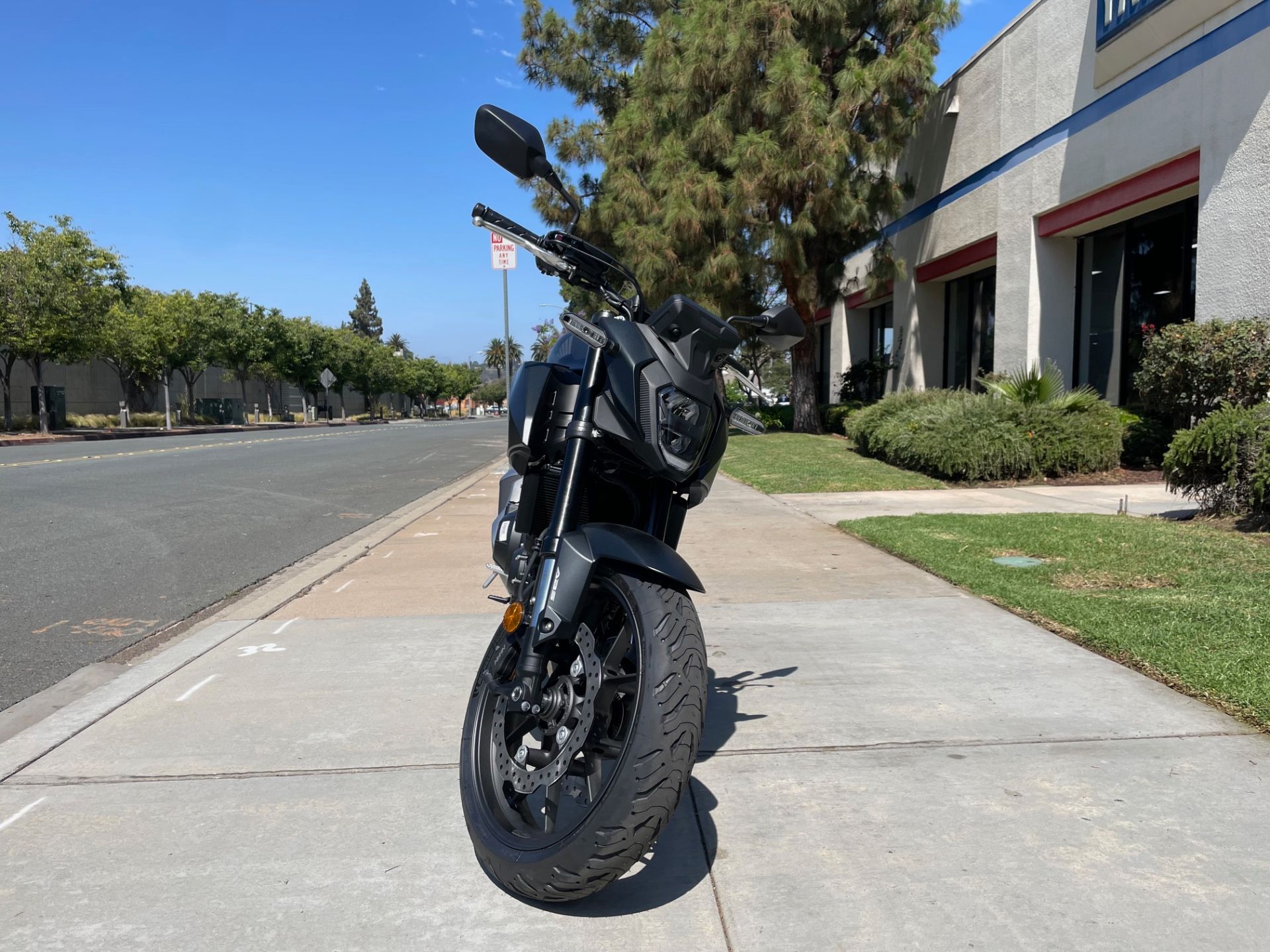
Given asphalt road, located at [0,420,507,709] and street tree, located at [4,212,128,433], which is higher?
street tree, located at [4,212,128,433]

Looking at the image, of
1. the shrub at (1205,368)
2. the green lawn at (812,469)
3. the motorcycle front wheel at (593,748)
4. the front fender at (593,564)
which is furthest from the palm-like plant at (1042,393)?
the motorcycle front wheel at (593,748)

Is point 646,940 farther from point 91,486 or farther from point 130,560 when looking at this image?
point 91,486

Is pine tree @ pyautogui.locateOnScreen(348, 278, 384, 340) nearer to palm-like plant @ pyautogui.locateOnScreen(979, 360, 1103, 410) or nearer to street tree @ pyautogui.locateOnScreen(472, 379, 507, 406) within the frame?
street tree @ pyautogui.locateOnScreen(472, 379, 507, 406)

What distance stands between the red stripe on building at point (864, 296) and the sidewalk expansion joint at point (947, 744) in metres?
20.3

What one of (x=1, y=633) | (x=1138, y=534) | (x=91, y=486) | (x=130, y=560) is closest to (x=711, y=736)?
(x=1, y=633)

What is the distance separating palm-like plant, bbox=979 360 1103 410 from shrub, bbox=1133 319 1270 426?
1.12 m

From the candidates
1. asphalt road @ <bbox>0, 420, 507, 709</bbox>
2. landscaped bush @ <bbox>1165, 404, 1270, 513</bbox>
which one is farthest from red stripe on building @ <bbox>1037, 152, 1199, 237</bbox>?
asphalt road @ <bbox>0, 420, 507, 709</bbox>

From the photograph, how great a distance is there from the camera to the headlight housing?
2529 mm

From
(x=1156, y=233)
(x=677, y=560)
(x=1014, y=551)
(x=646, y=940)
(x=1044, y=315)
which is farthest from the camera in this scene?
(x=1044, y=315)

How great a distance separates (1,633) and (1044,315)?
16.6 meters

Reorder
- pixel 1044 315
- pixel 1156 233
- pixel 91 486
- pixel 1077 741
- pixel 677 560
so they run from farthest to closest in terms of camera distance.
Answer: pixel 1044 315
pixel 1156 233
pixel 91 486
pixel 1077 741
pixel 677 560

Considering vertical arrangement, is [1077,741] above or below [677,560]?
below

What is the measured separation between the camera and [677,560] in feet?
8.12

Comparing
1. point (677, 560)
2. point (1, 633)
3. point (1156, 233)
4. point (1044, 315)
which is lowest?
point (1, 633)
